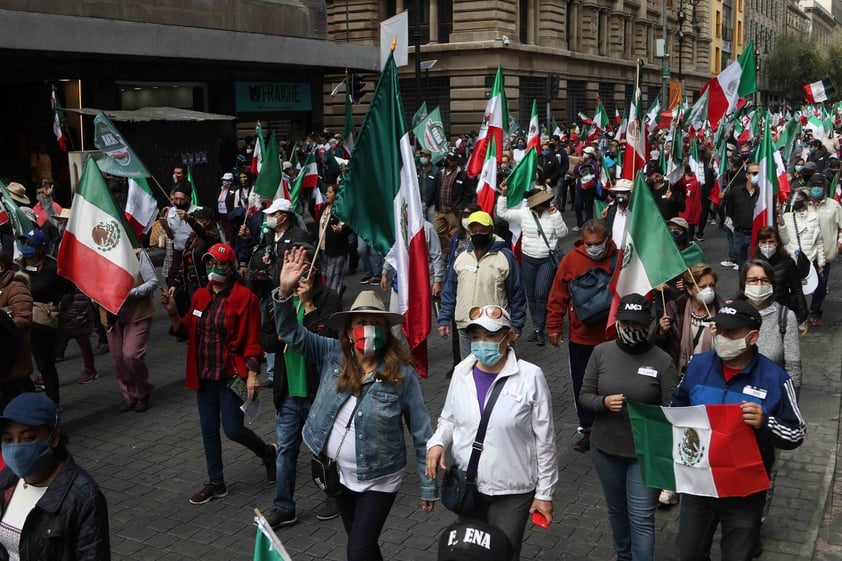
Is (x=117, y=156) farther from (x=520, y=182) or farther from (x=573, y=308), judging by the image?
(x=573, y=308)

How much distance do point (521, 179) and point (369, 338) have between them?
23.8ft

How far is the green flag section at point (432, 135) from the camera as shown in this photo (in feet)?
65.5

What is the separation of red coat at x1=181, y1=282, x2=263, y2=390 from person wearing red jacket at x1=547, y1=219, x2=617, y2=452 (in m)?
2.21

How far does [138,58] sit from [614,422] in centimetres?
1855

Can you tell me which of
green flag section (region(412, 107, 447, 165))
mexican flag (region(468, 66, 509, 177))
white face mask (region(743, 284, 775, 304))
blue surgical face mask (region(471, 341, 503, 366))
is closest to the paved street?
white face mask (region(743, 284, 775, 304))

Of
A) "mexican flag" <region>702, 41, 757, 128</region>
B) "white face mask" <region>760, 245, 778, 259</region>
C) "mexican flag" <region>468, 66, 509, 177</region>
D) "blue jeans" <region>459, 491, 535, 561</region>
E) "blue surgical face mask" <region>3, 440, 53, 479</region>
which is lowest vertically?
"blue jeans" <region>459, 491, 535, 561</region>

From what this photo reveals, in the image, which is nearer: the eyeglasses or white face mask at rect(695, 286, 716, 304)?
the eyeglasses

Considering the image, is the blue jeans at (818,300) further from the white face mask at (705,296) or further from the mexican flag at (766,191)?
the white face mask at (705,296)

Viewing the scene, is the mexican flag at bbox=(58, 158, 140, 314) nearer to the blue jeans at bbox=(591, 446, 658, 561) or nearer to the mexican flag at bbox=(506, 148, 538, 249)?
the blue jeans at bbox=(591, 446, 658, 561)

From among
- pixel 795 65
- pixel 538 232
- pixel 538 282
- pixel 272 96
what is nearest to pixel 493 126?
pixel 538 232

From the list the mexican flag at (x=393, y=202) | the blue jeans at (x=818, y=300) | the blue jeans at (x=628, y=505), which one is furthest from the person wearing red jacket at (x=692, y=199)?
the blue jeans at (x=628, y=505)

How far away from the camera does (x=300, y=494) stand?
6.55 meters

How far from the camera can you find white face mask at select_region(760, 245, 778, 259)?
8.54 meters

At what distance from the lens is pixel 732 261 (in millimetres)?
15359
